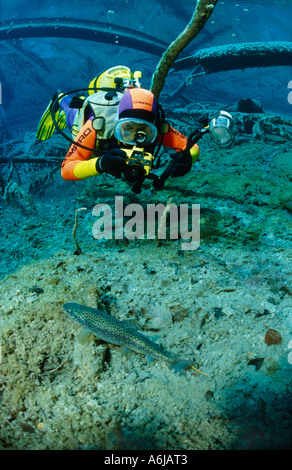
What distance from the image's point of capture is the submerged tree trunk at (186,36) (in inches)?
138

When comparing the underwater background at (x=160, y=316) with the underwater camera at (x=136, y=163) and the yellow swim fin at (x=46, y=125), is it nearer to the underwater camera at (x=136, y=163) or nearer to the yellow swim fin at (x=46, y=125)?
the yellow swim fin at (x=46, y=125)

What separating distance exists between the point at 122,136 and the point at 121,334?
256 cm

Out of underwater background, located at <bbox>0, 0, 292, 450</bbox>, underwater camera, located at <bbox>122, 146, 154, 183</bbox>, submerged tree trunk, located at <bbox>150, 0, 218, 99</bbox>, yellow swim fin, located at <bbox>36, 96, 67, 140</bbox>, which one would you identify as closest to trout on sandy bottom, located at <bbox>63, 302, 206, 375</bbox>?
underwater background, located at <bbox>0, 0, 292, 450</bbox>

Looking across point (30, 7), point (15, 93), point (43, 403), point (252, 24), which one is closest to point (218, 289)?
point (43, 403)

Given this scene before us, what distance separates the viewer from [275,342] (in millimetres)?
2037

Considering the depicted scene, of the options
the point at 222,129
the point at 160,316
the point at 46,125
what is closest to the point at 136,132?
the point at 222,129

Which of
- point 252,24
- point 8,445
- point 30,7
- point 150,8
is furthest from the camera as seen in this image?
point 30,7

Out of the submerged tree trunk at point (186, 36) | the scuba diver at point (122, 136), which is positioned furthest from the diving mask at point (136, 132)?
the submerged tree trunk at point (186, 36)

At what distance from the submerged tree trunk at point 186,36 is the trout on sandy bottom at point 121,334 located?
4.34m

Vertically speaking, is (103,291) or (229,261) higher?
(229,261)

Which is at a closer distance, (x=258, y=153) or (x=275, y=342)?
(x=275, y=342)

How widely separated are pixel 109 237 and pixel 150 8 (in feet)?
101

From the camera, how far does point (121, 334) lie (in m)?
2.06

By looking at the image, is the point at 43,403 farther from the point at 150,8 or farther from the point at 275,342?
the point at 150,8
